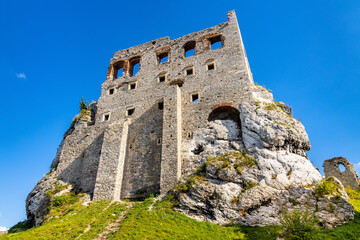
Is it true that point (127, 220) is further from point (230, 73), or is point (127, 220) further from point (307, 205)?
point (230, 73)

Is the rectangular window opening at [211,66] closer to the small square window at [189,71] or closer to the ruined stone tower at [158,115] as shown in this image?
the ruined stone tower at [158,115]

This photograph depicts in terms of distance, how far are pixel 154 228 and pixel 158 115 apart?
398 inches

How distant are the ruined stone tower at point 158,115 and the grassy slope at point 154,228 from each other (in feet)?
7.57

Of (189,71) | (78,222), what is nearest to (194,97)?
(189,71)

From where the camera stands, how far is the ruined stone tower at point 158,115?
17109 millimetres

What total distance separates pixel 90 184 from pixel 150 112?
761cm

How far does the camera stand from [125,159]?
61.6 ft

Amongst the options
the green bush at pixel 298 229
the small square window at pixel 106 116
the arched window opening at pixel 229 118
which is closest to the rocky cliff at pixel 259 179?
the arched window opening at pixel 229 118

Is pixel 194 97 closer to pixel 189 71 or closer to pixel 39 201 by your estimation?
pixel 189 71

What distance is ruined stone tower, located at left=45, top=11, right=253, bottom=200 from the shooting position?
56.1ft

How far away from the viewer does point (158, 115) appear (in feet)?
64.7

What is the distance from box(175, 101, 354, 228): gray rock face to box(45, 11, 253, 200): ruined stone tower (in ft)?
3.94

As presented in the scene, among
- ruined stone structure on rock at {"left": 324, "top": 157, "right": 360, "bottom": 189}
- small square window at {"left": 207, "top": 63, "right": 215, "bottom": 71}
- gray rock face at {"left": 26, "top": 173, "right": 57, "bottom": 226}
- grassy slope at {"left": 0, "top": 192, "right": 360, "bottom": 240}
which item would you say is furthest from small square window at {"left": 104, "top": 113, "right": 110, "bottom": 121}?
ruined stone structure on rock at {"left": 324, "top": 157, "right": 360, "bottom": 189}

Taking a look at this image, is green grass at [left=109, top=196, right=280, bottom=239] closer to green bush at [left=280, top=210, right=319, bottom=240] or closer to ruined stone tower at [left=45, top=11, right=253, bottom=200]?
green bush at [left=280, top=210, right=319, bottom=240]
